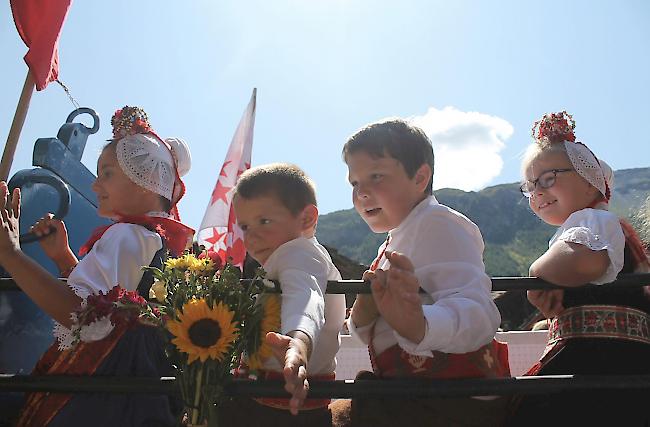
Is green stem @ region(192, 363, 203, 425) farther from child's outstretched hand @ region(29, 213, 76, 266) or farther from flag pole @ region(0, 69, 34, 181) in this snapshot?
child's outstretched hand @ region(29, 213, 76, 266)

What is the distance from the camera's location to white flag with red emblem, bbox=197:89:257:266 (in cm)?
734

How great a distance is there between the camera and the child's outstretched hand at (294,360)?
1323 mm

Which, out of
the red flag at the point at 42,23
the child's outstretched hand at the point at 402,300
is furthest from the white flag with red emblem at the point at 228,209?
the child's outstretched hand at the point at 402,300

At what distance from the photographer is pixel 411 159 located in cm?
211

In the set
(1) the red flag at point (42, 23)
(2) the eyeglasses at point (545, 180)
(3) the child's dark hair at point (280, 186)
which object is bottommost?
(3) the child's dark hair at point (280, 186)

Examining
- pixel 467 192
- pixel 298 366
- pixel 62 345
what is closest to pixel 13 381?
pixel 62 345

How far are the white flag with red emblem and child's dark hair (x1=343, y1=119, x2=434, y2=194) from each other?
454 centimetres

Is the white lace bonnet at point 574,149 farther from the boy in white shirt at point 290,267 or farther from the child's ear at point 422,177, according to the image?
the boy in white shirt at point 290,267

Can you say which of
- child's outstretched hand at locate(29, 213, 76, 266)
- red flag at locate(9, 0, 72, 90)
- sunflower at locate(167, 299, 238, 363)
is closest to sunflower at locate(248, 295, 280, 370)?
sunflower at locate(167, 299, 238, 363)

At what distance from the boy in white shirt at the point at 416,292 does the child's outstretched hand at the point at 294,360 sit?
231 millimetres

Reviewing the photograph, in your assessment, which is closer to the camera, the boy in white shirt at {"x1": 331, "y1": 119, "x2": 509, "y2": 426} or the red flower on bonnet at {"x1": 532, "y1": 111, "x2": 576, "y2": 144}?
the boy in white shirt at {"x1": 331, "y1": 119, "x2": 509, "y2": 426}

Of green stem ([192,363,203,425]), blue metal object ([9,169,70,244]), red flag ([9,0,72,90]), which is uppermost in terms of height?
red flag ([9,0,72,90])

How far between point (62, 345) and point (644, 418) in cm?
191

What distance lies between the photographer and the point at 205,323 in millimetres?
1635
